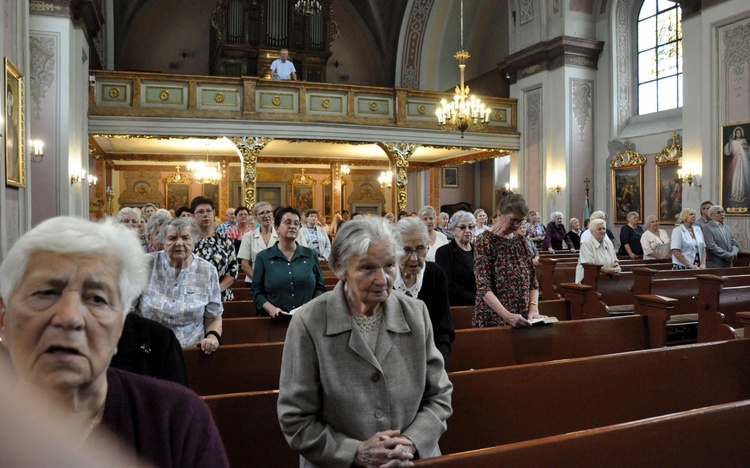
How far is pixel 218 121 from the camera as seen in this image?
12594 millimetres

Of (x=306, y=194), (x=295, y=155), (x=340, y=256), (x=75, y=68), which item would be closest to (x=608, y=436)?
(x=340, y=256)

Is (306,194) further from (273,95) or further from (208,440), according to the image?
(208,440)

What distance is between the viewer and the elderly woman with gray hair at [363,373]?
1808 mm

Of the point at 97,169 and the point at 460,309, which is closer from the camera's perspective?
the point at 460,309

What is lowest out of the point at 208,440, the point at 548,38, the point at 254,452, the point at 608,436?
the point at 254,452

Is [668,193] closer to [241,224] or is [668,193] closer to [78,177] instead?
[241,224]

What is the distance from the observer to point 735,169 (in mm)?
9789

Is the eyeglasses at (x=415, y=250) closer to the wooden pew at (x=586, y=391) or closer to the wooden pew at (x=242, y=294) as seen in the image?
the wooden pew at (x=586, y=391)

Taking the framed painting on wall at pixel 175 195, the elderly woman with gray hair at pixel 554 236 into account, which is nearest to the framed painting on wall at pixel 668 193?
the elderly woman with gray hair at pixel 554 236

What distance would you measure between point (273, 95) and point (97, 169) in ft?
20.6

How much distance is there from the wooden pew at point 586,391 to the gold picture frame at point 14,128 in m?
5.40

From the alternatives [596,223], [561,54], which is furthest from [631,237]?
[561,54]

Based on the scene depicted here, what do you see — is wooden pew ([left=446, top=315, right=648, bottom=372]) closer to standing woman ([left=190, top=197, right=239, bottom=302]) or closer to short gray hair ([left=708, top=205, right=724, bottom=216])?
standing woman ([left=190, top=197, right=239, bottom=302])

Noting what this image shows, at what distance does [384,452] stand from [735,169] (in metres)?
10.2
